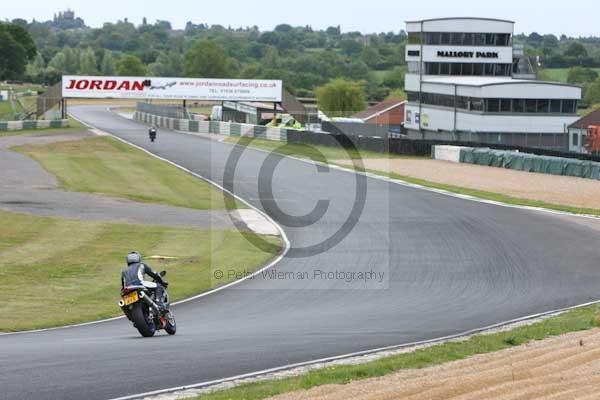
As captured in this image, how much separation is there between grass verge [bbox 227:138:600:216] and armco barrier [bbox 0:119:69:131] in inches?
646

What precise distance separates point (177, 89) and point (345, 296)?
67238 mm

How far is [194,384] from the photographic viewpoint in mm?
13086

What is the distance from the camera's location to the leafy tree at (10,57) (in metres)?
167

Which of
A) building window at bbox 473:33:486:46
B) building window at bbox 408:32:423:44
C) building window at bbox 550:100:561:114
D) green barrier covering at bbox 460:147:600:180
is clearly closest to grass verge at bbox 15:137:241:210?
green barrier covering at bbox 460:147:600:180

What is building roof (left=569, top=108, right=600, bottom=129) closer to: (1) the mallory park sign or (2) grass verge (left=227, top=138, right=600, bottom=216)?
(2) grass verge (left=227, top=138, right=600, bottom=216)

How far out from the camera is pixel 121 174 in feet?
175

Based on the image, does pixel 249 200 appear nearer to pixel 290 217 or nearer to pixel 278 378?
pixel 290 217

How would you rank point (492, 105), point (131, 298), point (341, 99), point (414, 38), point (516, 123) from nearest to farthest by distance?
1. point (131, 298)
2. point (492, 105)
3. point (516, 123)
4. point (414, 38)
5. point (341, 99)

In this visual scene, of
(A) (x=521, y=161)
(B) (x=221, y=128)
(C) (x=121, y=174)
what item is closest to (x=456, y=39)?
(B) (x=221, y=128)

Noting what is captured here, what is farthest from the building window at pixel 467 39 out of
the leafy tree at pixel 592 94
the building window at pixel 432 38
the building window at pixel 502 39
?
the leafy tree at pixel 592 94

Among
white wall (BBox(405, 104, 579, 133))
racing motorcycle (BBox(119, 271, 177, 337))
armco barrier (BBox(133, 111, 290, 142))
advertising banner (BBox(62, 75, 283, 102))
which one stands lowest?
racing motorcycle (BBox(119, 271, 177, 337))

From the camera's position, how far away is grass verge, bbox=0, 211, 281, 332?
22.1m

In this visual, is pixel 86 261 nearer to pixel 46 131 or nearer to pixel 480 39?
pixel 46 131

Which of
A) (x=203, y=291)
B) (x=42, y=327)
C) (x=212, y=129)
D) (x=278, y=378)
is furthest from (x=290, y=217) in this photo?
(x=212, y=129)
